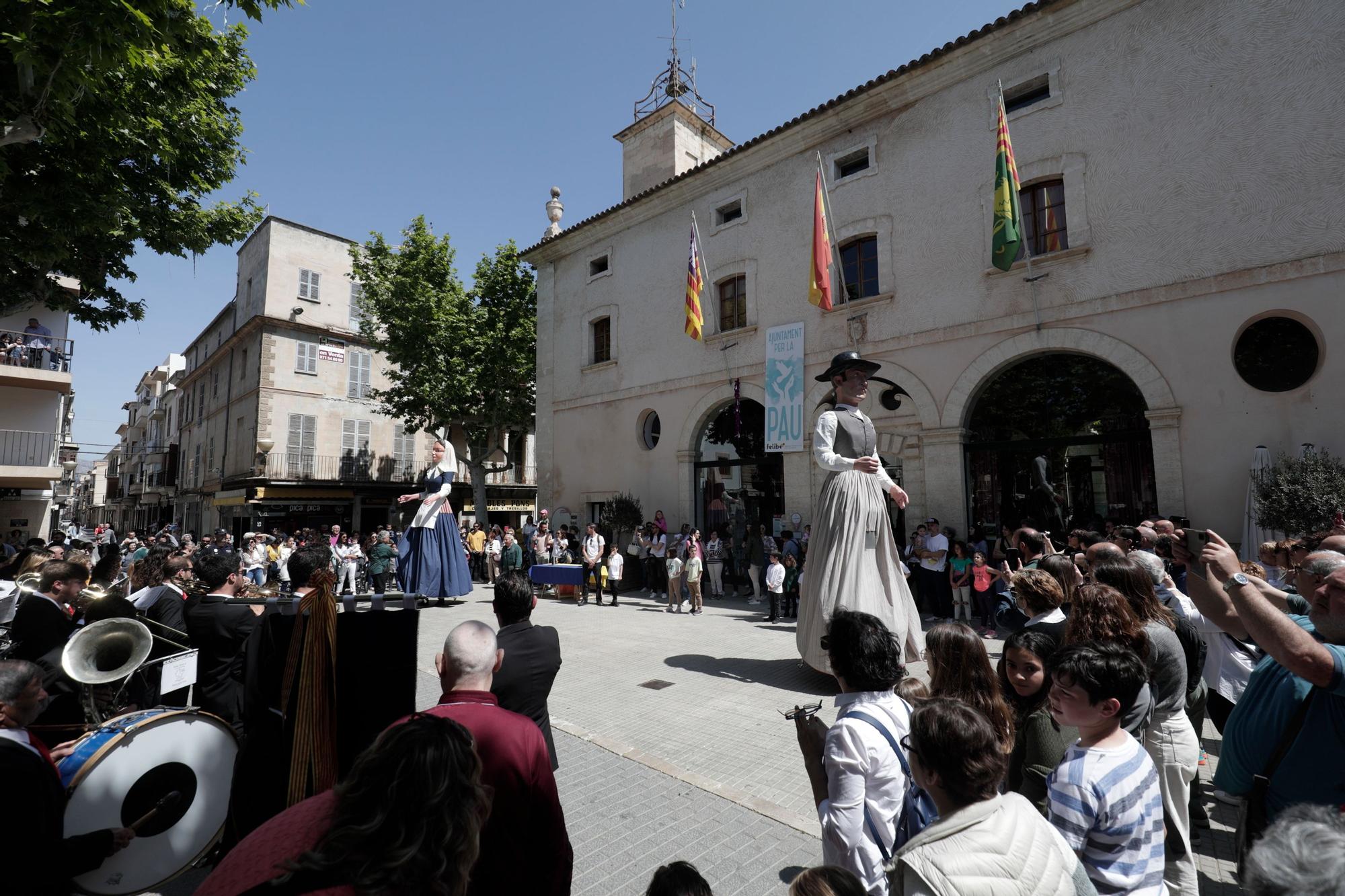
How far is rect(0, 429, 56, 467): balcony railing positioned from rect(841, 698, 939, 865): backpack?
24243 mm

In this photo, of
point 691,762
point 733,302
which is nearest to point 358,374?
point 733,302

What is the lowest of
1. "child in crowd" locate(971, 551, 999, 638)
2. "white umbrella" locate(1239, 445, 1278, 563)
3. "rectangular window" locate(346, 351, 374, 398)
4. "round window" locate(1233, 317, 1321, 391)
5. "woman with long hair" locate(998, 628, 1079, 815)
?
"child in crowd" locate(971, 551, 999, 638)

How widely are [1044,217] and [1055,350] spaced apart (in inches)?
102

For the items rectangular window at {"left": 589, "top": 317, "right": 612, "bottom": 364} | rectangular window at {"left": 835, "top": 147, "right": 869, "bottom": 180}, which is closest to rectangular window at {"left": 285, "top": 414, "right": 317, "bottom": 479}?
rectangular window at {"left": 589, "top": 317, "right": 612, "bottom": 364}

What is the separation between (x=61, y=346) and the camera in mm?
19156

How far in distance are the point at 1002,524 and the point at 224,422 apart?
3457 cm

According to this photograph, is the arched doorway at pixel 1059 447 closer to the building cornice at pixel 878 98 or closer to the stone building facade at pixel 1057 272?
the stone building facade at pixel 1057 272

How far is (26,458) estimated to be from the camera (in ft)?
59.8

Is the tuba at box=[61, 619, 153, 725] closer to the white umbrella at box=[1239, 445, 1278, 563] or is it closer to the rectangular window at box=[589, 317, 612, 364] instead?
the white umbrella at box=[1239, 445, 1278, 563]

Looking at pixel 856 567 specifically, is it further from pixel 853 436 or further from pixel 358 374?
pixel 358 374

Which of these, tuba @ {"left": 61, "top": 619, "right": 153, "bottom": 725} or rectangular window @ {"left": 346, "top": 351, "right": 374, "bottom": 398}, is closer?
tuba @ {"left": 61, "top": 619, "right": 153, "bottom": 725}

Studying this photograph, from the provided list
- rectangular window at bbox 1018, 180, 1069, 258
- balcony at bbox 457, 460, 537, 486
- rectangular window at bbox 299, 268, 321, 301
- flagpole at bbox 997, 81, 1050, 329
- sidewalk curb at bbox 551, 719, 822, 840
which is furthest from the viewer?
balcony at bbox 457, 460, 537, 486

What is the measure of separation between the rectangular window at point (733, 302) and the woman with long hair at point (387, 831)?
15.4 meters

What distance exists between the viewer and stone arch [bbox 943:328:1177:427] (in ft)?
35.4
